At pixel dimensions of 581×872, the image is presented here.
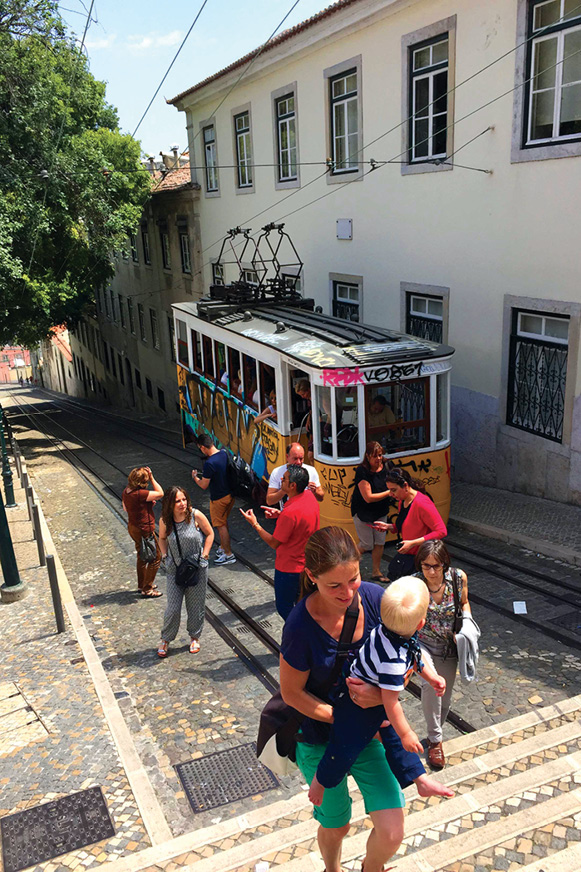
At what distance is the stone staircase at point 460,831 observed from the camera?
12.1ft

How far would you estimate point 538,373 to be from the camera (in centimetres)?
995

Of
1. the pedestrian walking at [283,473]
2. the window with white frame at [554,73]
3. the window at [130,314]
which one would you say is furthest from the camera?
the window at [130,314]

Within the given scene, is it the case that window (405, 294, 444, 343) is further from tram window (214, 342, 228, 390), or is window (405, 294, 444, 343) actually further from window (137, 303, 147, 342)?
window (137, 303, 147, 342)

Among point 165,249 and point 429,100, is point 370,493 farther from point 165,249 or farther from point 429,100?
point 165,249

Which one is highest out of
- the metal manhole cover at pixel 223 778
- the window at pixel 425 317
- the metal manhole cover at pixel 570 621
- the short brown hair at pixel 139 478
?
the window at pixel 425 317

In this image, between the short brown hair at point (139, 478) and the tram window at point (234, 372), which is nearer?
the short brown hair at point (139, 478)

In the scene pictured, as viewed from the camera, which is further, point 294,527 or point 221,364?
point 221,364

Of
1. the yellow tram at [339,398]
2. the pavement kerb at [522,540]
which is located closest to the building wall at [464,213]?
the pavement kerb at [522,540]

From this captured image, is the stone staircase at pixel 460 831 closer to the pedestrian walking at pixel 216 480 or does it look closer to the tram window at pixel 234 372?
the pedestrian walking at pixel 216 480

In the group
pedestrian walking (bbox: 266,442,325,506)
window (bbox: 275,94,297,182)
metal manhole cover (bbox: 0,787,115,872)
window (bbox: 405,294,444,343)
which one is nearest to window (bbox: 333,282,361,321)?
window (bbox: 405,294,444,343)

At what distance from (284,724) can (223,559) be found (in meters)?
5.40

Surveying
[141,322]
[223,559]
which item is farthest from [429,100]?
[141,322]

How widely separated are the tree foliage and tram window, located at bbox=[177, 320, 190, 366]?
3.87m

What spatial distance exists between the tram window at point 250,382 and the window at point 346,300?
436 centimetres
